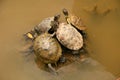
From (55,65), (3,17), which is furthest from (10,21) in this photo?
(55,65)

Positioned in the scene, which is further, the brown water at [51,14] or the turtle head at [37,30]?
→ the turtle head at [37,30]

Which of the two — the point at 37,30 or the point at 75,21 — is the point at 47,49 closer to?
the point at 37,30

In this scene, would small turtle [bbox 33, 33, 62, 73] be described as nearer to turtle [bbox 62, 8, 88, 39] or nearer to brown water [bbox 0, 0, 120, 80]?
brown water [bbox 0, 0, 120, 80]

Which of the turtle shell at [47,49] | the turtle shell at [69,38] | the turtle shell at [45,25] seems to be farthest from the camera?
the turtle shell at [45,25]

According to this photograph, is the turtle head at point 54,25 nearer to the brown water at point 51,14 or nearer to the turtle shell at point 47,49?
the turtle shell at point 47,49

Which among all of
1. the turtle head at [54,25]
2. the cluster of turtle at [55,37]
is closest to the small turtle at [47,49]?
the cluster of turtle at [55,37]

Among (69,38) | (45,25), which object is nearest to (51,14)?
(45,25)
